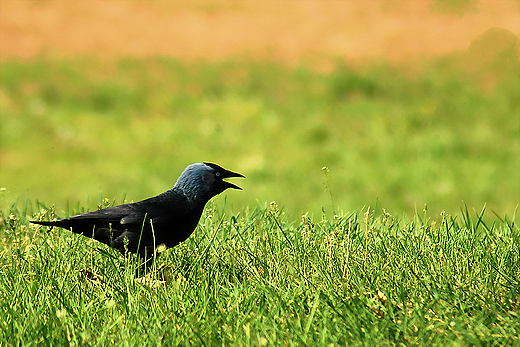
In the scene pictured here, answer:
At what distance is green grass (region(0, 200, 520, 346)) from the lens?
7.39 feet

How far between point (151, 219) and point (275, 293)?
0.81 meters

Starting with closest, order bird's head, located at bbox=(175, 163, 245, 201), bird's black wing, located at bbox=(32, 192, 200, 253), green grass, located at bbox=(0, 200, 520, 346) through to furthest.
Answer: green grass, located at bbox=(0, 200, 520, 346), bird's black wing, located at bbox=(32, 192, 200, 253), bird's head, located at bbox=(175, 163, 245, 201)

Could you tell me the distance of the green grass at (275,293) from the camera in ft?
7.39

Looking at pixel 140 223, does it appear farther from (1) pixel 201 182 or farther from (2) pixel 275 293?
(2) pixel 275 293

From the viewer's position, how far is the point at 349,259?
2.93 metres

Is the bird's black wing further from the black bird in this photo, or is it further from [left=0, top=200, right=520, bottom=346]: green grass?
[left=0, top=200, right=520, bottom=346]: green grass

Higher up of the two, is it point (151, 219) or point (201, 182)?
point (201, 182)

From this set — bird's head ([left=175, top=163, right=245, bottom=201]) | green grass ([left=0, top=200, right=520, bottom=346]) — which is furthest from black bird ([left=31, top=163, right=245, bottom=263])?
green grass ([left=0, top=200, right=520, bottom=346])

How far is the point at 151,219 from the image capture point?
2.96 meters

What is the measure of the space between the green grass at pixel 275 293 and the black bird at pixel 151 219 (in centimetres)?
15

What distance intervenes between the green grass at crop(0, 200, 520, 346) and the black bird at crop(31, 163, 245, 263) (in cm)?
15

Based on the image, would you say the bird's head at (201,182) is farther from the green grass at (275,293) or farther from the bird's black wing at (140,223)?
the green grass at (275,293)

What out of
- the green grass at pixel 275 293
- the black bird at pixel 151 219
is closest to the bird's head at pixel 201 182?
the black bird at pixel 151 219

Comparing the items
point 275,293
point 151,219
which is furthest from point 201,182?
point 275,293
